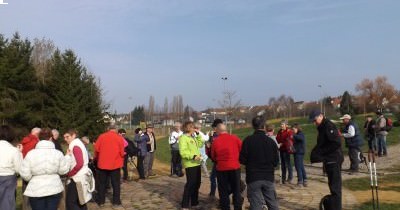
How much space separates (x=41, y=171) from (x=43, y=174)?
0.23 ft

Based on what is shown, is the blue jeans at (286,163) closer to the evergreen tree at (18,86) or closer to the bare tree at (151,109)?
the evergreen tree at (18,86)

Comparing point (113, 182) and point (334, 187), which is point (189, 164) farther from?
point (334, 187)

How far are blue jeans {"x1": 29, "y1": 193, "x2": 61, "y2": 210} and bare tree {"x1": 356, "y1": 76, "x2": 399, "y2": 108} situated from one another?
285 ft

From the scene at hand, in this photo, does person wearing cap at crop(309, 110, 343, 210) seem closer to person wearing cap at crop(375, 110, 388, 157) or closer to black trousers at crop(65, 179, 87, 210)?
black trousers at crop(65, 179, 87, 210)

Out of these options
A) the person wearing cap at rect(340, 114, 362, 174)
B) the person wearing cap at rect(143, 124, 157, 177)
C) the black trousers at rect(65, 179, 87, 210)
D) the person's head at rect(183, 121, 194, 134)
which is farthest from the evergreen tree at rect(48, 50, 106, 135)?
the black trousers at rect(65, 179, 87, 210)

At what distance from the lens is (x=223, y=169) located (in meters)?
8.74

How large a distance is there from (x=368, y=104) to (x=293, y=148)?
77630 millimetres

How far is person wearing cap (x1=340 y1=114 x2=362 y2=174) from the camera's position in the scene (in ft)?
47.1

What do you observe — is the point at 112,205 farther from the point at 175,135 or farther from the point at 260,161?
the point at 175,135

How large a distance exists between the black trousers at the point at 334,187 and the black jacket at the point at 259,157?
4.62 feet

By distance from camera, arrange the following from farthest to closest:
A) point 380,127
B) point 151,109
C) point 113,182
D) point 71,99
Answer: point 151,109 → point 71,99 → point 380,127 → point 113,182

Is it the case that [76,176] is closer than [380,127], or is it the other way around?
[76,176]

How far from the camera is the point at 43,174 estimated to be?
22.2 ft

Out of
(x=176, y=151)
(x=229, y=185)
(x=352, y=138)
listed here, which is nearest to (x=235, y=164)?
(x=229, y=185)
